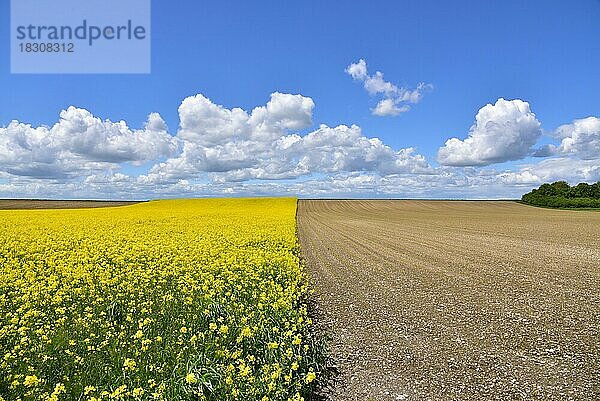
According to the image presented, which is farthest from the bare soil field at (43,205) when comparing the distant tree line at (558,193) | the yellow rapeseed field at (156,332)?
the distant tree line at (558,193)

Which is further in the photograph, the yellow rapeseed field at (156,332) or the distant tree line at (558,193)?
the distant tree line at (558,193)

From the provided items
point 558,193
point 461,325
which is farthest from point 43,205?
point 558,193

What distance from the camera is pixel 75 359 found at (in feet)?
18.8

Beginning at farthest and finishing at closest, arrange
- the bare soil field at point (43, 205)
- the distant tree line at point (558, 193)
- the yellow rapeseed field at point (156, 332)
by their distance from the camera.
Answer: the distant tree line at point (558, 193) < the bare soil field at point (43, 205) < the yellow rapeseed field at point (156, 332)

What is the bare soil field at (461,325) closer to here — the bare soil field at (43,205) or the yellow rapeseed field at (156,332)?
the yellow rapeseed field at (156,332)

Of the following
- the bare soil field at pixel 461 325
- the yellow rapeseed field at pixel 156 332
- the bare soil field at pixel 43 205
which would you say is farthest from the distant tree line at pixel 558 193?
the yellow rapeseed field at pixel 156 332

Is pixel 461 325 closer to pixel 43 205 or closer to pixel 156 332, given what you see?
pixel 156 332

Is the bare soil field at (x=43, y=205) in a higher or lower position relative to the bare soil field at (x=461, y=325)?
higher

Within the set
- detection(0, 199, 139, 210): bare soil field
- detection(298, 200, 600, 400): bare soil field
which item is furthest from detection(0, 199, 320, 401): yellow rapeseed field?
detection(0, 199, 139, 210): bare soil field

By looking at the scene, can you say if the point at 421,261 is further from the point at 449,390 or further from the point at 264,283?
the point at 449,390

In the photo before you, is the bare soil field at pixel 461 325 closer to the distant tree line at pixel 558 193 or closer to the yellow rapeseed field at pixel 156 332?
the yellow rapeseed field at pixel 156 332

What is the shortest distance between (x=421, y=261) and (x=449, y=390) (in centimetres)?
1232

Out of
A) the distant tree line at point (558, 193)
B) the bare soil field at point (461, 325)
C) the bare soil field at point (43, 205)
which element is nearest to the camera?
the bare soil field at point (461, 325)

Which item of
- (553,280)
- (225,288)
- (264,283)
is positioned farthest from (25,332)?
(553,280)
